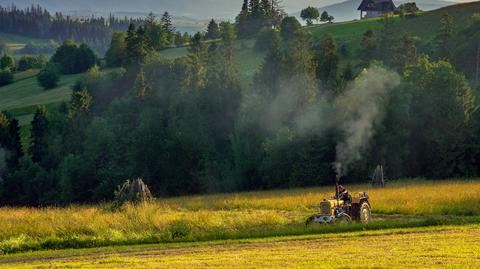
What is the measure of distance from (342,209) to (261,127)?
1509 inches

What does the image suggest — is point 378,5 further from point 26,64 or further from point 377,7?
point 26,64

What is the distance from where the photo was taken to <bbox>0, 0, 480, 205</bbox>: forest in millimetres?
60375

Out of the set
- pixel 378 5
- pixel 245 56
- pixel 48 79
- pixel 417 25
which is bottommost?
pixel 48 79

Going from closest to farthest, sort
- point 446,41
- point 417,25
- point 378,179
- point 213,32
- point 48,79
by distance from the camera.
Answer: point 378,179 < point 446,41 < point 417,25 < point 48,79 < point 213,32

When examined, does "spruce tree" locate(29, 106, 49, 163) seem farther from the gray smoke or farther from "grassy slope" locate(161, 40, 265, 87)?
the gray smoke

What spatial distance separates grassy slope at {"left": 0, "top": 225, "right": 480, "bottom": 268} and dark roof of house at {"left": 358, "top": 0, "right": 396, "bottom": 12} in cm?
13180

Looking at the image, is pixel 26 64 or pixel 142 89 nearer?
pixel 142 89

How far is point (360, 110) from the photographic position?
6122 centimetres

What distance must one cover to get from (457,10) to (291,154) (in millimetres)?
74579

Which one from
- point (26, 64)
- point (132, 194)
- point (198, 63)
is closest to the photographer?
point (132, 194)

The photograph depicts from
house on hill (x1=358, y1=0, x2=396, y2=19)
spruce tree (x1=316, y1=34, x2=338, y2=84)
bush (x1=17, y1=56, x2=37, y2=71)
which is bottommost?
spruce tree (x1=316, y1=34, x2=338, y2=84)

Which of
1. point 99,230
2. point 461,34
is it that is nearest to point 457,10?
point 461,34

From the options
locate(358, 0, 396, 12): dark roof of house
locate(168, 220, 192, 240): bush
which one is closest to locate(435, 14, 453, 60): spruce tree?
locate(358, 0, 396, 12): dark roof of house

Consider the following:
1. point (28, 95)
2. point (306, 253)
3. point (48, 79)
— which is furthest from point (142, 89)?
point (48, 79)
